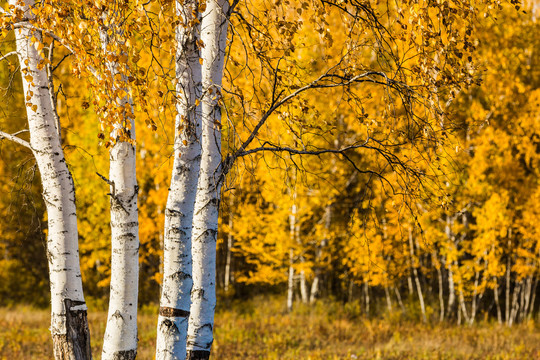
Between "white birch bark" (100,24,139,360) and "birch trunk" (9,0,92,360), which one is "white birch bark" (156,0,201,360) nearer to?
"white birch bark" (100,24,139,360)

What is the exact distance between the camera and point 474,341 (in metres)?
12.4

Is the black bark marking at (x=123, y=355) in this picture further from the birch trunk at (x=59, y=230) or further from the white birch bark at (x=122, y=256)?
the birch trunk at (x=59, y=230)

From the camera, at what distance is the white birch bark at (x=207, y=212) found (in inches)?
184

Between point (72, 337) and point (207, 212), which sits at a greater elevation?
point (207, 212)

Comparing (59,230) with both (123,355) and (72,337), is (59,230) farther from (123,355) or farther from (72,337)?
(123,355)

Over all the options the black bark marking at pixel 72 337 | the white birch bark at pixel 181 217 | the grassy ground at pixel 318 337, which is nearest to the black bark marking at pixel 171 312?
the white birch bark at pixel 181 217

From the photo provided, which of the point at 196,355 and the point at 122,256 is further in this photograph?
the point at 196,355

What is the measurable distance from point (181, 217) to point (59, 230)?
1066 mm

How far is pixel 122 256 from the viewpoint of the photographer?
429cm

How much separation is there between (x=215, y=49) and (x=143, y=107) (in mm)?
1282

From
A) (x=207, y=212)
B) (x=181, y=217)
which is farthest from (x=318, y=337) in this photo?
(x=181, y=217)

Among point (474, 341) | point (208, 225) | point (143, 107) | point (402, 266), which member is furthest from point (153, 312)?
point (143, 107)

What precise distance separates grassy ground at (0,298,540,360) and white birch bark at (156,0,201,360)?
20.0 ft

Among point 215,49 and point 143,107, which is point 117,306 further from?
point 215,49
